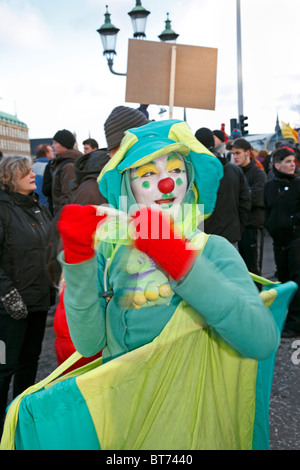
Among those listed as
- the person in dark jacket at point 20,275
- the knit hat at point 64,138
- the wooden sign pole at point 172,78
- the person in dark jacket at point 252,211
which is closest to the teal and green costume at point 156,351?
the person in dark jacket at point 20,275

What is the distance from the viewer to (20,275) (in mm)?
2783

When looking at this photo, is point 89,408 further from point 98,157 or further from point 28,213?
point 98,157

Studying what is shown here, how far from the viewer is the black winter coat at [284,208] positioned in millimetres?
4777

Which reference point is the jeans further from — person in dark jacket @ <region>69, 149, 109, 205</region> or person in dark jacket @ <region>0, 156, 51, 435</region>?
person in dark jacket @ <region>69, 149, 109, 205</region>

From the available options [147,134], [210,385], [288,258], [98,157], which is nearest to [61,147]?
[98,157]

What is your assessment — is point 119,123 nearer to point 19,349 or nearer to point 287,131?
point 19,349

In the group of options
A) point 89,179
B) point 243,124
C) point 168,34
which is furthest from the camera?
point 243,124

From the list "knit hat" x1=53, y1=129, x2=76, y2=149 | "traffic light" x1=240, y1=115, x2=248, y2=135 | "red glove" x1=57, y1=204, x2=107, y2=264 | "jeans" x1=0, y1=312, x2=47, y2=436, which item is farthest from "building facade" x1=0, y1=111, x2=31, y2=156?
"red glove" x1=57, y1=204, x2=107, y2=264

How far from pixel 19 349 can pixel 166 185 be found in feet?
5.54

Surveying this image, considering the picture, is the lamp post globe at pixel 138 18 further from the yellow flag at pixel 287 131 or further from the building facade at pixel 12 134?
the building facade at pixel 12 134

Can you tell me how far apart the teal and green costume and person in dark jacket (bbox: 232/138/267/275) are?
4261 millimetres

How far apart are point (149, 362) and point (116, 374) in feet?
0.33

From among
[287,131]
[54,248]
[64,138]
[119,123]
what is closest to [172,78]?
[119,123]

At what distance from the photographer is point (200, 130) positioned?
457 centimetres
